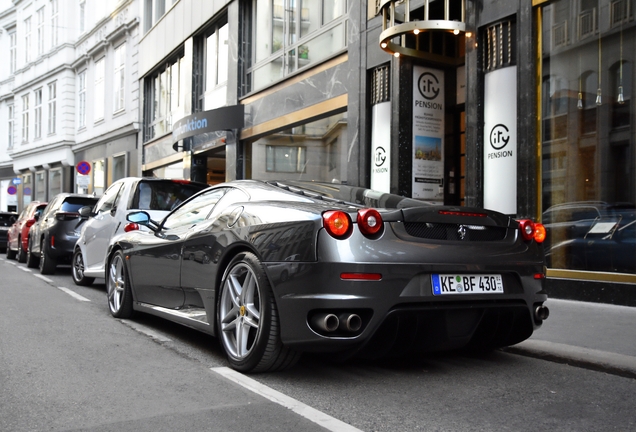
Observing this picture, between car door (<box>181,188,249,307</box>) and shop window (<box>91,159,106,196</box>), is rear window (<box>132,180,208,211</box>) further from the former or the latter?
shop window (<box>91,159,106,196</box>)

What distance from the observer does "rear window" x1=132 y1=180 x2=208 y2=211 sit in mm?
9320

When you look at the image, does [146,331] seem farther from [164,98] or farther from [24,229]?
[164,98]

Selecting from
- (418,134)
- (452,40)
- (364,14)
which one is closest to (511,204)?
(418,134)

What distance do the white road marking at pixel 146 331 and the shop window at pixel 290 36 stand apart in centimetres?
863

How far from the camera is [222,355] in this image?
5.16 metres

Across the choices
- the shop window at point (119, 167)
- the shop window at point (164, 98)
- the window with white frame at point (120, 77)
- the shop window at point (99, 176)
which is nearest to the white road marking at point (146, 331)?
the shop window at point (164, 98)

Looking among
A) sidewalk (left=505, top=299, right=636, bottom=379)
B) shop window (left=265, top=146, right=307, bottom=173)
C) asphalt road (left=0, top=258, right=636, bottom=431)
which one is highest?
shop window (left=265, top=146, right=307, bottom=173)

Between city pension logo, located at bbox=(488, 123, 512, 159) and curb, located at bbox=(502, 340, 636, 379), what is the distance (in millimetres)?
4612

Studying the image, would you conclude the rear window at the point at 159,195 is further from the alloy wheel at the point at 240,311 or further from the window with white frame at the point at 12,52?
the window with white frame at the point at 12,52

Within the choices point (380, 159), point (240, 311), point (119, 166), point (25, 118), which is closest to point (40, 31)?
point (25, 118)

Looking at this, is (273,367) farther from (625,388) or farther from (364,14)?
(364,14)

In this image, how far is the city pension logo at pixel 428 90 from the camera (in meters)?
11.9

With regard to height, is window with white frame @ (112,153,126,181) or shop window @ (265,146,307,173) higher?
window with white frame @ (112,153,126,181)

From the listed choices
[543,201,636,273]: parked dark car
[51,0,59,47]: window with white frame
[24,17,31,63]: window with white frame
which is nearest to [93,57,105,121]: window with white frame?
[51,0,59,47]: window with white frame
